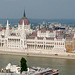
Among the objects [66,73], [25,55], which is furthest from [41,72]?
[25,55]

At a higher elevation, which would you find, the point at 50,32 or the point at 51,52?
the point at 50,32

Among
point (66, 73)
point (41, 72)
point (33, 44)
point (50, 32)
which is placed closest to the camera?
point (41, 72)

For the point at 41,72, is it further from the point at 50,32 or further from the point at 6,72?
the point at 50,32

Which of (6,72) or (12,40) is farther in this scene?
(12,40)

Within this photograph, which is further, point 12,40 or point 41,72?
point 12,40

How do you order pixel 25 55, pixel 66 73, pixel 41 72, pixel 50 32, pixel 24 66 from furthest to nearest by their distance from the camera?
pixel 50 32 → pixel 25 55 → pixel 66 73 → pixel 24 66 → pixel 41 72

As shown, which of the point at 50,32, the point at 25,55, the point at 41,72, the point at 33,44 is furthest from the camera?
the point at 50,32

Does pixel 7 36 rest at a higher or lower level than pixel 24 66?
higher

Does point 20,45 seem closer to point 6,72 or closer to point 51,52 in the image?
point 51,52

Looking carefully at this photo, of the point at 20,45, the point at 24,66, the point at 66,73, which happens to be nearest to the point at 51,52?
the point at 20,45
